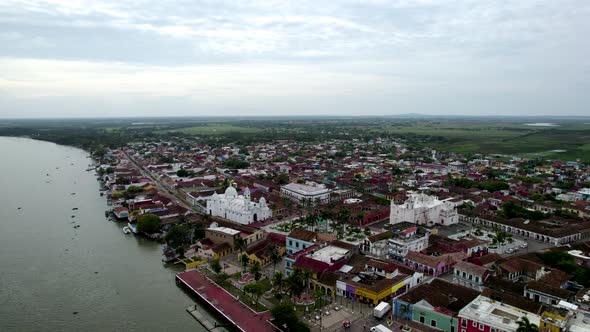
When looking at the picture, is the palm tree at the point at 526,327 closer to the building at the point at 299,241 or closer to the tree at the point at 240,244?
the building at the point at 299,241

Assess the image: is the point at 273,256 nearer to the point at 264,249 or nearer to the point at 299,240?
the point at 264,249

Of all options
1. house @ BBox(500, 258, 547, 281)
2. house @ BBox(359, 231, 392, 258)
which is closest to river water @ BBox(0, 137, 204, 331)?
house @ BBox(359, 231, 392, 258)

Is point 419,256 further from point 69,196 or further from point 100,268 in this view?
point 69,196

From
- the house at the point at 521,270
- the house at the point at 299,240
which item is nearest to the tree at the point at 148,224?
the house at the point at 299,240

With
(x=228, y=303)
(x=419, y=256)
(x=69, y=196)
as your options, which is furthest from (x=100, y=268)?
(x=69, y=196)

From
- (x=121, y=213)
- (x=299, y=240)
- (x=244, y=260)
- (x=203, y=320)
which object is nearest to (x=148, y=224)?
(x=121, y=213)

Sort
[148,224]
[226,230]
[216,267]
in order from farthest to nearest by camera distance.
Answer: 1. [148,224]
2. [226,230]
3. [216,267]

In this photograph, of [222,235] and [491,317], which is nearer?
[491,317]
